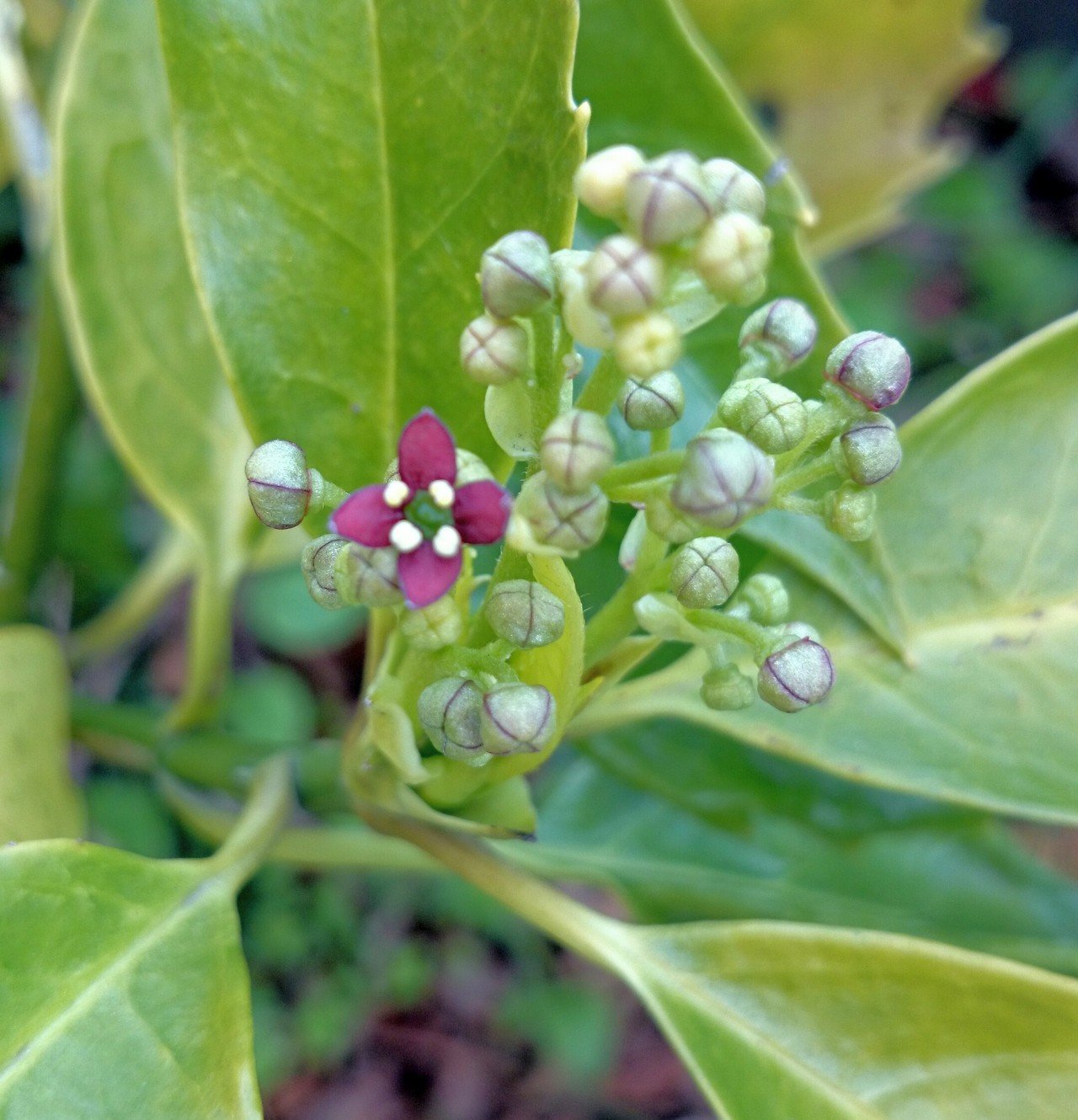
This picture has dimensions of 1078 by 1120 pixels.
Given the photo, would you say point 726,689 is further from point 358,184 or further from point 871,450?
point 358,184

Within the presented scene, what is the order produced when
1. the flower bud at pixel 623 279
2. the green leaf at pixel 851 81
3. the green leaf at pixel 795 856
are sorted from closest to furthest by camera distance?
the flower bud at pixel 623 279 < the green leaf at pixel 795 856 < the green leaf at pixel 851 81

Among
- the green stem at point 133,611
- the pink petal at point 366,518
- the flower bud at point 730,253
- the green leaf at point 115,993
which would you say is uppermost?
the flower bud at point 730,253

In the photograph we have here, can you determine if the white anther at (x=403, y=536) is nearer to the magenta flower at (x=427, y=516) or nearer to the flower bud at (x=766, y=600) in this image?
the magenta flower at (x=427, y=516)

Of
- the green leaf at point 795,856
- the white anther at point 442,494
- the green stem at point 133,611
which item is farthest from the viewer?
the green stem at point 133,611

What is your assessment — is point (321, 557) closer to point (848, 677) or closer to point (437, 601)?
point (437, 601)

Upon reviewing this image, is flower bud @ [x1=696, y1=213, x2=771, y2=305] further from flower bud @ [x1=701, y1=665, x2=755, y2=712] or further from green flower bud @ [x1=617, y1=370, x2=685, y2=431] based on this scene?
flower bud @ [x1=701, y1=665, x2=755, y2=712]

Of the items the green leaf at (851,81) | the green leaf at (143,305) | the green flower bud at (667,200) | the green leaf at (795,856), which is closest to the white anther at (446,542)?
the green flower bud at (667,200)

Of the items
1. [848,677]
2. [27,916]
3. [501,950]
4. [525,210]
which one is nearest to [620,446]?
[525,210]

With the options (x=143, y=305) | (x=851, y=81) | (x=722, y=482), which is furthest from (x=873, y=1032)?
(x=851, y=81)

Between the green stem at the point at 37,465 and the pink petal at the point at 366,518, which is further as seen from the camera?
the green stem at the point at 37,465
